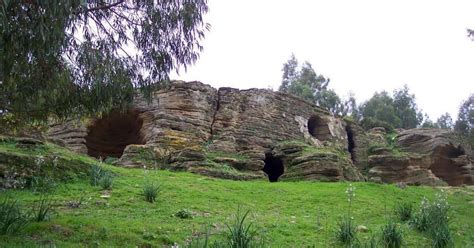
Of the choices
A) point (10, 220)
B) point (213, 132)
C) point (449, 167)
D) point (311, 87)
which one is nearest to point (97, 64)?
point (10, 220)

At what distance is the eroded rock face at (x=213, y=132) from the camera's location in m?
21.0

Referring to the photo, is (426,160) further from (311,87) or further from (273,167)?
(311,87)

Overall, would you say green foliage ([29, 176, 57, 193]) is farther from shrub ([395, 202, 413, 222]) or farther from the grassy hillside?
shrub ([395, 202, 413, 222])

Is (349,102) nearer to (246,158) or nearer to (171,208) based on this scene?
(246,158)

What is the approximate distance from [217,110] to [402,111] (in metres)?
32.9

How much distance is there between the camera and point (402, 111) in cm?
5231

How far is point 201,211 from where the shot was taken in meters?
12.0

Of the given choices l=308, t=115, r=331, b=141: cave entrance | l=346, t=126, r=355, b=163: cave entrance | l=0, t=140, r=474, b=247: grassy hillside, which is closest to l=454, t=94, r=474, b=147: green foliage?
l=346, t=126, r=355, b=163: cave entrance

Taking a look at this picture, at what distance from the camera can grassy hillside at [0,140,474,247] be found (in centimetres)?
818

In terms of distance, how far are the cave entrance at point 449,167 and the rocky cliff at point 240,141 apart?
58 mm

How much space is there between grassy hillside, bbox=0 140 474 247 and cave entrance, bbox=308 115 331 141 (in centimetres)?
1047

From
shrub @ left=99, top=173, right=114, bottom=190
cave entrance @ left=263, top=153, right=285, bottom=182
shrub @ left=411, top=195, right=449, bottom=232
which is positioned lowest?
shrub @ left=411, top=195, right=449, bottom=232

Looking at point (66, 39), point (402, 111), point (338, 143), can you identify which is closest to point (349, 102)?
point (402, 111)

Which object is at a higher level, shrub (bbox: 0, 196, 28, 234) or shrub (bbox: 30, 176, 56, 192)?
shrub (bbox: 30, 176, 56, 192)
